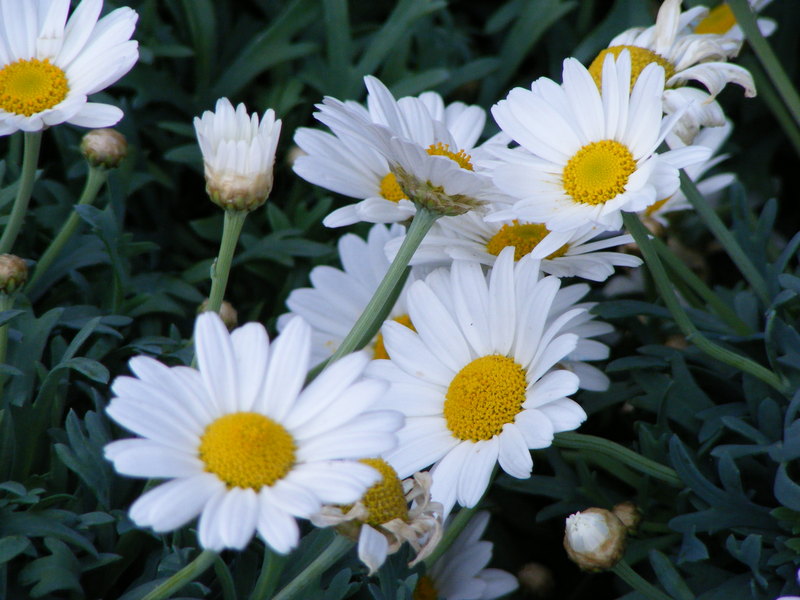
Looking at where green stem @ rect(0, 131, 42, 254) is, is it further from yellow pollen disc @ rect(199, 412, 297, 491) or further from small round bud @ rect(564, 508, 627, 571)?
small round bud @ rect(564, 508, 627, 571)

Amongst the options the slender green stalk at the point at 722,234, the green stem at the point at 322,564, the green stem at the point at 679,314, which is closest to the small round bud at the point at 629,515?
the green stem at the point at 679,314

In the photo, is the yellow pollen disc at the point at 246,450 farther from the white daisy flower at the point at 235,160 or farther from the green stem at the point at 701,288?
the green stem at the point at 701,288

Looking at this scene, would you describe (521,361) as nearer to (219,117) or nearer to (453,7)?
(219,117)

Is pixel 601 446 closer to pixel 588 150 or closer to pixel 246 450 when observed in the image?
pixel 588 150

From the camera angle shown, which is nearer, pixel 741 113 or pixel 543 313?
pixel 543 313

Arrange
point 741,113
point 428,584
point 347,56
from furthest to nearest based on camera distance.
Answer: point 741,113
point 347,56
point 428,584

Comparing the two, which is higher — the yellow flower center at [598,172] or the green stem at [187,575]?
the yellow flower center at [598,172]

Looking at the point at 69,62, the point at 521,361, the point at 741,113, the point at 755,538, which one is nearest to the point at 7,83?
the point at 69,62
